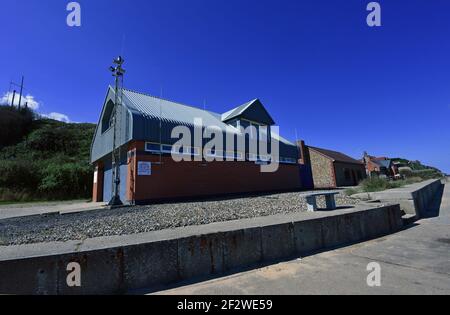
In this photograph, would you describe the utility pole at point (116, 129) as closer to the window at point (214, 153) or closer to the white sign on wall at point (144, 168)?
the white sign on wall at point (144, 168)

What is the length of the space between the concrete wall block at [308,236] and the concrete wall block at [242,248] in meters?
1.06

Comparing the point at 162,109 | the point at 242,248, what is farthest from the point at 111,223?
the point at 162,109

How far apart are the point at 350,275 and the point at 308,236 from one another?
161 centimetres

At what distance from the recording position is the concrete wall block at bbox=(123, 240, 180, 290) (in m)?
3.54

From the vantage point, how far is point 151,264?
369 cm

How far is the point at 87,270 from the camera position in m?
3.26

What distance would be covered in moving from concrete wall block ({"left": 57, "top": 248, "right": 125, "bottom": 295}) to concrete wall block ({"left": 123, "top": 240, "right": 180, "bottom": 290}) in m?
0.12

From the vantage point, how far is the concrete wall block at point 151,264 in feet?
11.6

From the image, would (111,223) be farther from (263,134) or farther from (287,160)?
(287,160)

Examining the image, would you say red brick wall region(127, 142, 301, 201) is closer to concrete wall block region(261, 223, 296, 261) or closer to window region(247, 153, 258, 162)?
window region(247, 153, 258, 162)

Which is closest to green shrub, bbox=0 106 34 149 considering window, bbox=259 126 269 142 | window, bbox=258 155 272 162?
window, bbox=259 126 269 142

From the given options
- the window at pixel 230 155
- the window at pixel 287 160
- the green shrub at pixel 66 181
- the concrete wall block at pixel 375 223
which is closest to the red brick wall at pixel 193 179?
the window at pixel 230 155

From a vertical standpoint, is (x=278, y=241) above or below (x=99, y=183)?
below
